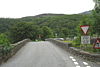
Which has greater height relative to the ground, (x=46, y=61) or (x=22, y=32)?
(x=46, y=61)

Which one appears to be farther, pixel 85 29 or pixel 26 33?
pixel 26 33

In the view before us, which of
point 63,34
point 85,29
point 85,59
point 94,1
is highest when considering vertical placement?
point 94,1

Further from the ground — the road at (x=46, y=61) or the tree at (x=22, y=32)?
the road at (x=46, y=61)

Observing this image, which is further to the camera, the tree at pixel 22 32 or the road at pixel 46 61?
the tree at pixel 22 32

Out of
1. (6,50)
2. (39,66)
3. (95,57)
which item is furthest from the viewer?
(6,50)

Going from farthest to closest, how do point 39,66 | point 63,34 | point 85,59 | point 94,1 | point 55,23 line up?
1. point 55,23
2. point 63,34
3. point 94,1
4. point 85,59
5. point 39,66

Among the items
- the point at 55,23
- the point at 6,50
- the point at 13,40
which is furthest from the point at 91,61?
the point at 55,23

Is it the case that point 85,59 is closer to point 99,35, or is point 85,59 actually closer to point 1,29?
point 99,35

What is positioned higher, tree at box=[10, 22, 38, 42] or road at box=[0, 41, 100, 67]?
road at box=[0, 41, 100, 67]

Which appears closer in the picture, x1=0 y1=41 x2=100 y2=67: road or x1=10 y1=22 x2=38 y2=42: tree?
x1=0 y1=41 x2=100 y2=67: road

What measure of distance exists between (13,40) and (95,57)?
339 feet

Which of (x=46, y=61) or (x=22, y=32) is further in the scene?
(x=22, y=32)

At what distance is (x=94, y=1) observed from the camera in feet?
69.4

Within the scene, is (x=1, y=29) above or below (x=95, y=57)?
below
